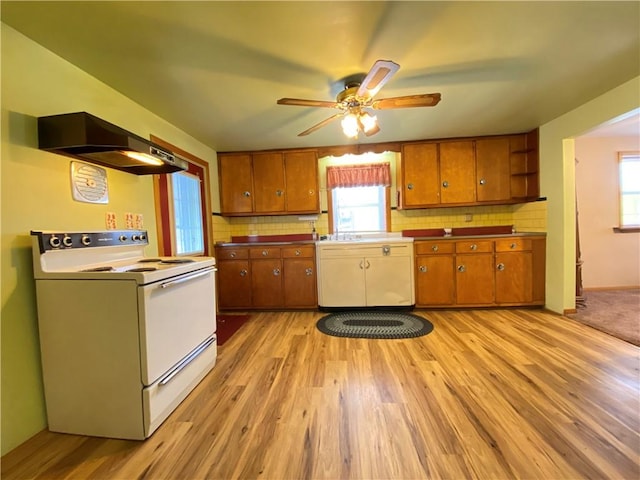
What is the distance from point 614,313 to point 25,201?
5.09m

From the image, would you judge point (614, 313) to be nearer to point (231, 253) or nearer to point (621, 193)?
point (621, 193)

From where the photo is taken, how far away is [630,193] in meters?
3.94

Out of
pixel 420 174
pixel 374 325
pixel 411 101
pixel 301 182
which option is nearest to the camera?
pixel 411 101

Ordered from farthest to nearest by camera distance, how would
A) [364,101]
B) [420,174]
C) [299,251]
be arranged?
[420,174] → [299,251] → [364,101]

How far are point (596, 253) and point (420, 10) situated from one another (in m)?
4.59

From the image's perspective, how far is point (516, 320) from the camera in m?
2.85

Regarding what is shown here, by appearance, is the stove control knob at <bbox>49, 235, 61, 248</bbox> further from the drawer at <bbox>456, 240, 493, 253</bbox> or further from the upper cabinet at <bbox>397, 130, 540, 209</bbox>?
the drawer at <bbox>456, 240, 493, 253</bbox>

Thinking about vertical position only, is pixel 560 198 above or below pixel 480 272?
above

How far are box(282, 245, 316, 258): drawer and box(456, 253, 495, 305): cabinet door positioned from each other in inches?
69.3

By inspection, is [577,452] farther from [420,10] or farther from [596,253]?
[596,253]

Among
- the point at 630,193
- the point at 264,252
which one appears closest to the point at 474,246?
the point at 264,252

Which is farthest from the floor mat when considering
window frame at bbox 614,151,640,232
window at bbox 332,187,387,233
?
window frame at bbox 614,151,640,232

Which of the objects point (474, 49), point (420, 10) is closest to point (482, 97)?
point (474, 49)

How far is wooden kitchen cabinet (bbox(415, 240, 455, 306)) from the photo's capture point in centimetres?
323
